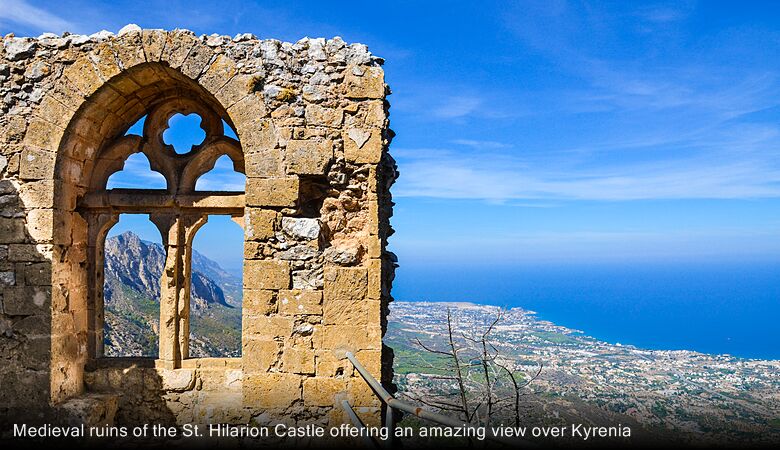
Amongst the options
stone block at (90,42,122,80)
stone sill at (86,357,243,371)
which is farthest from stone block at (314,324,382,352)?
stone block at (90,42,122,80)

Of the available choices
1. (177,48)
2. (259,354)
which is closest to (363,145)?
(177,48)

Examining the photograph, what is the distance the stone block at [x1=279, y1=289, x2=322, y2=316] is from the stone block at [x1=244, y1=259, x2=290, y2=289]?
0.31ft

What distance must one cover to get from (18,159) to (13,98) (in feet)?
1.94

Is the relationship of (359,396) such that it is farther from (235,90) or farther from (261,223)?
(235,90)

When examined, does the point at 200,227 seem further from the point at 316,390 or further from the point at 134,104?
the point at 316,390

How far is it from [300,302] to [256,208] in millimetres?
963

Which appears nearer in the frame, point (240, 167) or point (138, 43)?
point (138, 43)

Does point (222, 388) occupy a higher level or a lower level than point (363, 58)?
lower

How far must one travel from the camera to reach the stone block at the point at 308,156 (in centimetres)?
511

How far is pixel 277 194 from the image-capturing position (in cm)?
513

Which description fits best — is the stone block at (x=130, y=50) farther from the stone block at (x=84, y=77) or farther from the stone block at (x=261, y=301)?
the stone block at (x=261, y=301)

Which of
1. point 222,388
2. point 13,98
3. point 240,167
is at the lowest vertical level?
point 222,388

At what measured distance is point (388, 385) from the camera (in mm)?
5352

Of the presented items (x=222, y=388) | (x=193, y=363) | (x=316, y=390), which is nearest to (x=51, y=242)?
(x=193, y=363)
